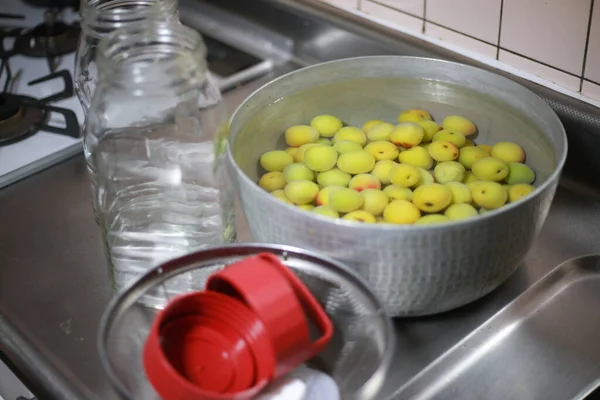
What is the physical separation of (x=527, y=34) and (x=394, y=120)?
16 cm

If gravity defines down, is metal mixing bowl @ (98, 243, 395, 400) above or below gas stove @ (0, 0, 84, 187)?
above

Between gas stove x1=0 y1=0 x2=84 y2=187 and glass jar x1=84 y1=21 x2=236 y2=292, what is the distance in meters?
0.17

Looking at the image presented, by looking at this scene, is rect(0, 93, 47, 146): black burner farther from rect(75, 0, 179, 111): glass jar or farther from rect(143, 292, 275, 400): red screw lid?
rect(143, 292, 275, 400): red screw lid

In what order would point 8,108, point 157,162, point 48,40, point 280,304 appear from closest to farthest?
point 280,304 → point 157,162 → point 8,108 → point 48,40

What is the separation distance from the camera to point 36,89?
3.09 ft

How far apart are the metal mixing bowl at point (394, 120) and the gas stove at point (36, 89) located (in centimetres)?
29

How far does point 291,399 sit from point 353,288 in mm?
88

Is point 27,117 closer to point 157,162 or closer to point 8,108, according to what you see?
point 8,108

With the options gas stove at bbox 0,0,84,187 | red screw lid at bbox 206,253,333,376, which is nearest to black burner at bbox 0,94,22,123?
gas stove at bbox 0,0,84,187

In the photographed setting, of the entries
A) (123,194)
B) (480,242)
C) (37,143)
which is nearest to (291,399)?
(480,242)

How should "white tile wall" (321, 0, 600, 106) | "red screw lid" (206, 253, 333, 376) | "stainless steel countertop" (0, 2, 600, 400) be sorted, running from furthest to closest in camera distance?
"white tile wall" (321, 0, 600, 106), "stainless steel countertop" (0, 2, 600, 400), "red screw lid" (206, 253, 333, 376)

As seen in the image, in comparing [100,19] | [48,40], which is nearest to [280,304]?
[100,19]

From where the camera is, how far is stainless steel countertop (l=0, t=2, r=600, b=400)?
54 centimetres

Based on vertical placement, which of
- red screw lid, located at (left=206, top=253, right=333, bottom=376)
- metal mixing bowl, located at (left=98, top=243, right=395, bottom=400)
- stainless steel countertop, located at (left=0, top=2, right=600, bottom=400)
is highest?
red screw lid, located at (left=206, top=253, right=333, bottom=376)
